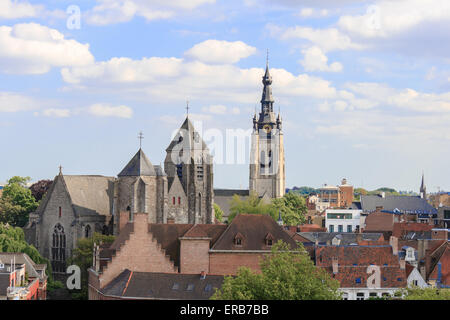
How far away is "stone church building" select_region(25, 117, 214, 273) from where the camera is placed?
92.4 metres

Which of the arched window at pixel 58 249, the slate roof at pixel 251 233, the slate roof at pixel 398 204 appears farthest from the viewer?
the slate roof at pixel 398 204

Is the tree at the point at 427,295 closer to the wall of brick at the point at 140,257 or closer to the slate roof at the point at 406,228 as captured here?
the wall of brick at the point at 140,257

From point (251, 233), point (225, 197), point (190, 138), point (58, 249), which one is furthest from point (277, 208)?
point (251, 233)

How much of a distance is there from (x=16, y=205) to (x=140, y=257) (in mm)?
54741

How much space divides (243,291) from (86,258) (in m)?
37.2

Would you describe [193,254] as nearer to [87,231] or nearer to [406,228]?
[87,231]

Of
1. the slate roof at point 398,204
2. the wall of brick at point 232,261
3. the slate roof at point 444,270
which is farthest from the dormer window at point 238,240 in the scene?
the slate roof at point 398,204

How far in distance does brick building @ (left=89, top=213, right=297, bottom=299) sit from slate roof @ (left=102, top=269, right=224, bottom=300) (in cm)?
170

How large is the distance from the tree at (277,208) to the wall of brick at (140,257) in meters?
64.4

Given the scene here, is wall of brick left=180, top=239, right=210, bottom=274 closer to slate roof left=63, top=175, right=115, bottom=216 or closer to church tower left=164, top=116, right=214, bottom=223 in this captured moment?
slate roof left=63, top=175, right=115, bottom=216

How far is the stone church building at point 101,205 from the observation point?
92438mm
